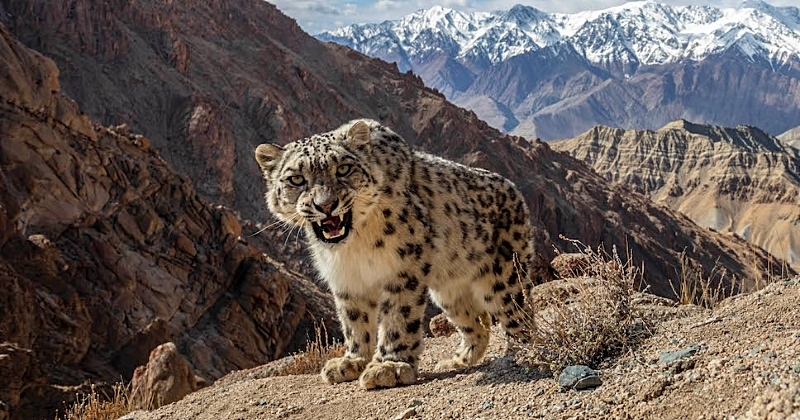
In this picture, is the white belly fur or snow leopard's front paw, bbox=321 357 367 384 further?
snow leopard's front paw, bbox=321 357 367 384

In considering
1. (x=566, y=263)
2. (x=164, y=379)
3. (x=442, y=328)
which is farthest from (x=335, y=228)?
(x=566, y=263)

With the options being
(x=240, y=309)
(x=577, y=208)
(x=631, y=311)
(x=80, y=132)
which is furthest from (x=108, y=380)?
(x=577, y=208)

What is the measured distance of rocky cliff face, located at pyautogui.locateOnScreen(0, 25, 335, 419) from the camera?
20.9 meters

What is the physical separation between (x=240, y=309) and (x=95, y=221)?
729 cm

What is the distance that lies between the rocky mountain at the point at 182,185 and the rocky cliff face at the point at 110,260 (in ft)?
0.27

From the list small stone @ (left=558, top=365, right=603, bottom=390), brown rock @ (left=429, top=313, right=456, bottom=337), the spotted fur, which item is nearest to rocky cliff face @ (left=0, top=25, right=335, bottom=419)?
brown rock @ (left=429, top=313, right=456, bottom=337)

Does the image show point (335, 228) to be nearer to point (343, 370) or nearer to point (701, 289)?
point (343, 370)

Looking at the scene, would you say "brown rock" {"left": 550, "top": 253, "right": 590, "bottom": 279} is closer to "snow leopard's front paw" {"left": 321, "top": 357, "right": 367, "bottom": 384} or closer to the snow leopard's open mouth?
"snow leopard's front paw" {"left": 321, "top": 357, "right": 367, "bottom": 384}

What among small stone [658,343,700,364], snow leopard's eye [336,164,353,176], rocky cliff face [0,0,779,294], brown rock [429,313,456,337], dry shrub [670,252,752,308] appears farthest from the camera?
rocky cliff face [0,0,779,294]

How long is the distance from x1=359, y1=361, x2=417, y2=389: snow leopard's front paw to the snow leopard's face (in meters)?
1.31

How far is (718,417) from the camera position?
3.62 meters

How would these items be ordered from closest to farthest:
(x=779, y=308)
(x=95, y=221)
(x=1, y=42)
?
(x=779, y=308) < (x=95, y=221) < (x=1, y=42)

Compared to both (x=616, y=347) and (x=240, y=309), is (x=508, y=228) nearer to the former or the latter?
(x=616, y=347)

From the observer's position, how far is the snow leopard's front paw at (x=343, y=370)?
7.19 m
